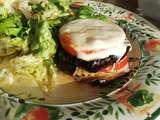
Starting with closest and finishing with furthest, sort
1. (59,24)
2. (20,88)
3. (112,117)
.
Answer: (112,117) < (20,88) < (59,24)

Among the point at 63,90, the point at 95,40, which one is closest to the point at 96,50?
the point at 95,40

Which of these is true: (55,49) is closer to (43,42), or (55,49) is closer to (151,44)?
(43,42)

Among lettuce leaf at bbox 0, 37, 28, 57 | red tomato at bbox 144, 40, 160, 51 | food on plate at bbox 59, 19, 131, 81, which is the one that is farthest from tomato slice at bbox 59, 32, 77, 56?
red tomato at bbox 144, 40, 160, 51

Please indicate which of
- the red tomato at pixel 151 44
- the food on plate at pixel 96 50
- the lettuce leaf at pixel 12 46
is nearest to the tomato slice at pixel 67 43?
the food on plate at pixel 96 50

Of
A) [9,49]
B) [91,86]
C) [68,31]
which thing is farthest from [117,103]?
[9,49]

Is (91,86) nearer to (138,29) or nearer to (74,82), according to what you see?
(74,82)

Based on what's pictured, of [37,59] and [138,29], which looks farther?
[138,29]
